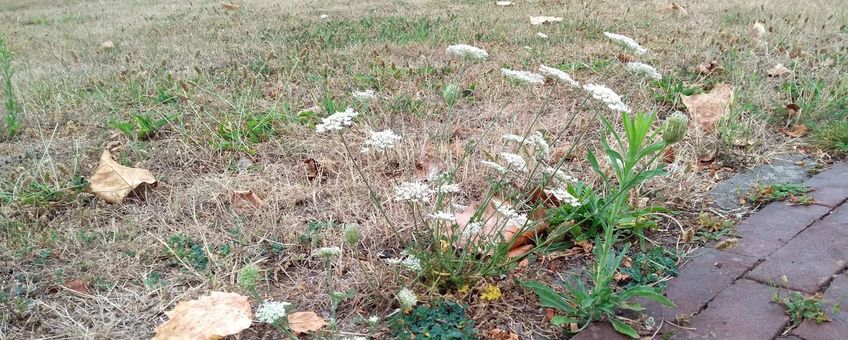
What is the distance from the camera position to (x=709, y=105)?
3.23 m

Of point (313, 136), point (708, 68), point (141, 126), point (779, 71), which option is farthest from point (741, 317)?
point (141, 126)

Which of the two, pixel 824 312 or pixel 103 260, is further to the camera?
pixel 103 260

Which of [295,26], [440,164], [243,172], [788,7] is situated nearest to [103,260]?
[243,172]

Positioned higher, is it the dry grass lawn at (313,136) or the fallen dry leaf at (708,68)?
the fallen dry leaf at (708,68)

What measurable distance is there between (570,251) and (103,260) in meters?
1.62

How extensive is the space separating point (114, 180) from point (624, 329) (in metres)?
2.05

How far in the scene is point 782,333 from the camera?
175 cm

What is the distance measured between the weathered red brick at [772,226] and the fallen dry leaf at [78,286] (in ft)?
7.01

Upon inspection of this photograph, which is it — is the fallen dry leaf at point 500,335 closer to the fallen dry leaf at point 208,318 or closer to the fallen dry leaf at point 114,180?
the fallen dry leaf at point 208,318

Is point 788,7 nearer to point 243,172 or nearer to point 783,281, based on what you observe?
point 783,281

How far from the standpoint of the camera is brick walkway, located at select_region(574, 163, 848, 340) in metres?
1.79

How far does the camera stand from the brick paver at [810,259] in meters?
1.97

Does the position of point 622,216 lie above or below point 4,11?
above

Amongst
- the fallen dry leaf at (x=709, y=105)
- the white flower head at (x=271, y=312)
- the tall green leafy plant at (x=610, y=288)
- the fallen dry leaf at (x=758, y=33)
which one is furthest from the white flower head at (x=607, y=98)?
the fallen dry leaf at (x=758, y=33)
